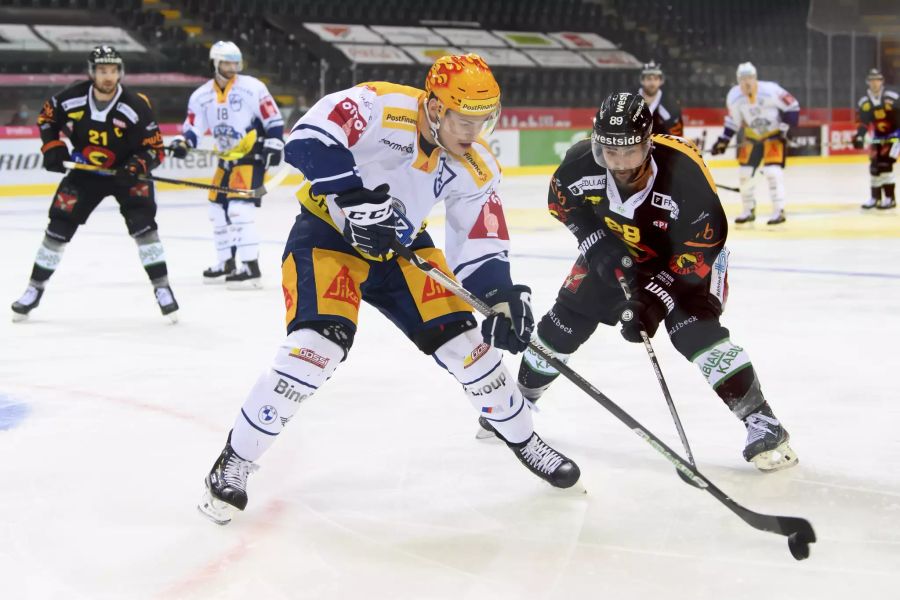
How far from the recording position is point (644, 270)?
3020 millimetres

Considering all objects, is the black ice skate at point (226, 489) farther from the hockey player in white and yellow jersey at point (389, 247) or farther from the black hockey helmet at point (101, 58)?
the black hockey helmet at point (101, 58)

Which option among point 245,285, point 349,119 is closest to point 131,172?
point 245,285

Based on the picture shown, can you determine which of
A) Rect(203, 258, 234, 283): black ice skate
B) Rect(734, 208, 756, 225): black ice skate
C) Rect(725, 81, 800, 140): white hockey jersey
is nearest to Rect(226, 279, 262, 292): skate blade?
Rect(203, 258, 234, 283): black ice skate

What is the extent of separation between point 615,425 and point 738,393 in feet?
1.68

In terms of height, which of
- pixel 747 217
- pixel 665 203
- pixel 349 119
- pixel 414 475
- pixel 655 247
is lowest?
pixel 414 475

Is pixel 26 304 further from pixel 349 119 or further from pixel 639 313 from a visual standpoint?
pixel 639 313

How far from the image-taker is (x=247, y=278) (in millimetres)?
6305

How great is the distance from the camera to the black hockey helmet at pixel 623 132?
2.72m

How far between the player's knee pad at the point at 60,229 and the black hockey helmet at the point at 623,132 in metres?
3.15

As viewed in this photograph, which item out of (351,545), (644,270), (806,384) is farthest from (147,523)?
(806,384)

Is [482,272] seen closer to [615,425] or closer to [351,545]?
[351,545]

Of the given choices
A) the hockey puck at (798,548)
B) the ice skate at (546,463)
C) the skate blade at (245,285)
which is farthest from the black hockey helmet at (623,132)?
the skate blade at (245,285)

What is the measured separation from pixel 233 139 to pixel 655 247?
4145 millimetres

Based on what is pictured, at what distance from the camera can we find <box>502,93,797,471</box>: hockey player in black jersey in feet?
9.22
